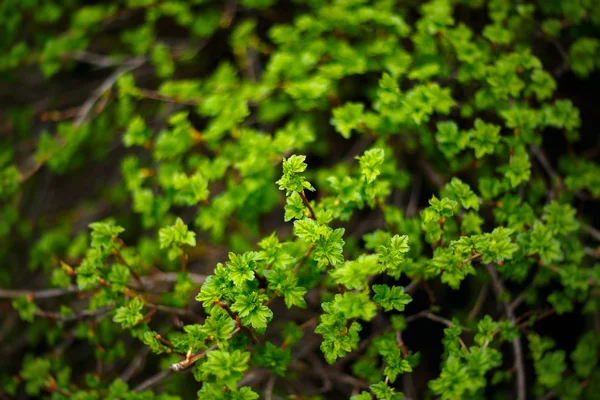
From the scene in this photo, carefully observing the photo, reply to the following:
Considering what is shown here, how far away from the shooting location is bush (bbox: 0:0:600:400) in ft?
4.72

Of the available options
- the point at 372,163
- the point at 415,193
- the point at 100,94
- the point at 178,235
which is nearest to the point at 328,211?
the point at 372,163

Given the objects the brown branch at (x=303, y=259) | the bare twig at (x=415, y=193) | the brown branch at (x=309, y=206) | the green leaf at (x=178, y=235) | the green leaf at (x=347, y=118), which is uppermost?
the green leaf at (x=347, y=118)

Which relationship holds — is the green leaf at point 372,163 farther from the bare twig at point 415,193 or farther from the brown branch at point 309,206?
the bare twig at point 415,193

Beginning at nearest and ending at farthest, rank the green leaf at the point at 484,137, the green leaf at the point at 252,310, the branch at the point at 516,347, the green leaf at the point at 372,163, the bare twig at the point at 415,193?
the green leaf at the point at 252,310, the green leaf at the point at 372,163, the green leaf at the point at 484,137, the branch at the point at 516,347, the bare twig at the point at 415,193

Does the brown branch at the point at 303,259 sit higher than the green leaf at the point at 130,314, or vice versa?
the brown branch at the point at 303,259

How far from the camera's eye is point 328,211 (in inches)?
57.0

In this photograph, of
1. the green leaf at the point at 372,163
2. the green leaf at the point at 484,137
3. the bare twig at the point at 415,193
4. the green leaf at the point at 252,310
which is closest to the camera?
the green leaf at the point at 252,310

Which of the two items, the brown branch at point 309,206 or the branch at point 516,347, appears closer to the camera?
the brown branch at point 309,206

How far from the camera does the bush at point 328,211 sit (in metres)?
1.44

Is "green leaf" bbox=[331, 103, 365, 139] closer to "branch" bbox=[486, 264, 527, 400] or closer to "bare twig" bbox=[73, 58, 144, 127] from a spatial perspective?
"branch" bbox=[486, 264, 527, 400]

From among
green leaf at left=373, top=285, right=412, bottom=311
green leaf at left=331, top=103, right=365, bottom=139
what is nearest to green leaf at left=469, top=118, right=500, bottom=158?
green leaf at left=331, top=103, right=365, bottom=139

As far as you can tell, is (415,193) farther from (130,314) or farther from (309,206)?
(130,314)

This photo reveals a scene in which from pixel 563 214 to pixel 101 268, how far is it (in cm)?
153

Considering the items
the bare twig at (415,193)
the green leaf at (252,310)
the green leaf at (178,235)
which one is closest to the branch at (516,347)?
the bare twig at (415,193)
